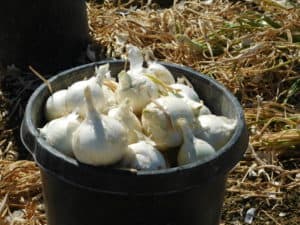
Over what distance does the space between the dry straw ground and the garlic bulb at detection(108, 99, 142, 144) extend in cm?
30

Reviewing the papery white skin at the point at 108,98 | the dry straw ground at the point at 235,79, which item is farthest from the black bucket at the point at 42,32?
the papery white skin at the point at 108,98

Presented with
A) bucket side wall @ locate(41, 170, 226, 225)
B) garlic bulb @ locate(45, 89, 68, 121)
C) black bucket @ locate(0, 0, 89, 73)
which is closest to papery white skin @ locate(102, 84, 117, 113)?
garlic bulb @ locate(45, 89, 68, 121)

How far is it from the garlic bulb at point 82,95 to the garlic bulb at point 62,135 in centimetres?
6

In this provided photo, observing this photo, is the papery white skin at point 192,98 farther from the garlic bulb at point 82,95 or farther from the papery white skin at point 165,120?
the garlic bulb at point 82,95

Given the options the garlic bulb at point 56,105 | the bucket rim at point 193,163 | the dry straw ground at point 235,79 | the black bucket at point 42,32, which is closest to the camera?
the bucket rim at point 193,163

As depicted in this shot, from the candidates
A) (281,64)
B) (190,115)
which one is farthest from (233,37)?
(190,115)

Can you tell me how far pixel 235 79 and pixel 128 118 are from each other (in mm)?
1337

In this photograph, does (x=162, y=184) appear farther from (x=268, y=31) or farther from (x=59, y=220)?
(x=268, y=31)

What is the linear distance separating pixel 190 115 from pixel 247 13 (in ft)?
5.73

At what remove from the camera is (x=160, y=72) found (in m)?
1.72

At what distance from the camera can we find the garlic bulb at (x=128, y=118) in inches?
59.9

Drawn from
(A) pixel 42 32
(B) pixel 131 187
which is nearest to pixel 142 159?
(B) pixel 131 187

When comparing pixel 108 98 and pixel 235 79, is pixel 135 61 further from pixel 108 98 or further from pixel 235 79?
pixel 235 79

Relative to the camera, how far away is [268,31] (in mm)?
2957
